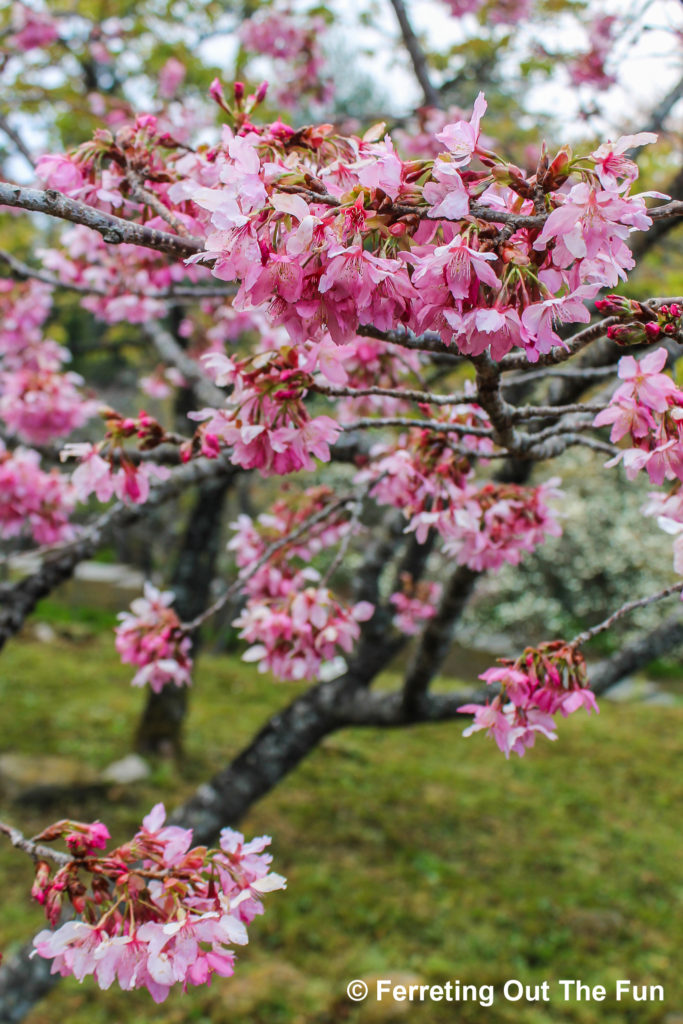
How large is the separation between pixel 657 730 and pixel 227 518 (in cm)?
751

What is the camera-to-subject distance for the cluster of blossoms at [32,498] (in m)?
2.59

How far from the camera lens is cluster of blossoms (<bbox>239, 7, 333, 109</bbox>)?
185 inches

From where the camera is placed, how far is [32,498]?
2660 mm

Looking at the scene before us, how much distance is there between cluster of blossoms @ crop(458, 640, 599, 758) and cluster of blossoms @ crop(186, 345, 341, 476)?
54cm

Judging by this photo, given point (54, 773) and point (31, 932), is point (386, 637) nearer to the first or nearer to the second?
point (31, 932)

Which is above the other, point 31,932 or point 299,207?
point 299,207

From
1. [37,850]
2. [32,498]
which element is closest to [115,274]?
[32,498]

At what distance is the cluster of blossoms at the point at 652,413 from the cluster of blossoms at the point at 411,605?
7.20ft

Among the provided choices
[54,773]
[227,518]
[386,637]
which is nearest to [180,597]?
[54,773]

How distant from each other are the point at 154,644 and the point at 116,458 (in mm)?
556

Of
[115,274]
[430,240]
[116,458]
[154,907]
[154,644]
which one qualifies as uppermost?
[115,274]

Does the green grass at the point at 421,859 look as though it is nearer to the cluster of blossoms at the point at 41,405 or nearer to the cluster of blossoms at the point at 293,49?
the cluster of blossoms at the point at 41,405

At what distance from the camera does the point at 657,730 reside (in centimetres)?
731

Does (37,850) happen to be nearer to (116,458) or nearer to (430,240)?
(116,458)
